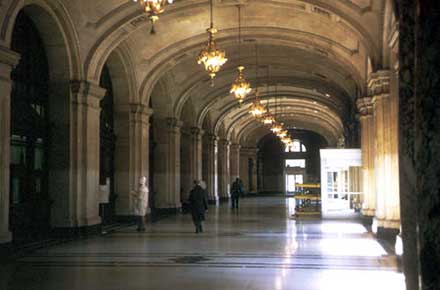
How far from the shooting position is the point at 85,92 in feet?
47.2

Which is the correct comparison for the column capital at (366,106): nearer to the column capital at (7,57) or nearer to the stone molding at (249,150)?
the column capital at (7,57)

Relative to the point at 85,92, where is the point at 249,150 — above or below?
above

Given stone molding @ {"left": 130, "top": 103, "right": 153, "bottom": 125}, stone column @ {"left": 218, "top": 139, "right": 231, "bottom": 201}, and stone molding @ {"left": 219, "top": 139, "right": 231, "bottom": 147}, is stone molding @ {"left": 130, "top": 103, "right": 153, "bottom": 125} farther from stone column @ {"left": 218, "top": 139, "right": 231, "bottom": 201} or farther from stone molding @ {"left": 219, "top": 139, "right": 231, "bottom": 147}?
stone molding @ {"left": 219, "top": 139, "right": 231, "bottom": 147}

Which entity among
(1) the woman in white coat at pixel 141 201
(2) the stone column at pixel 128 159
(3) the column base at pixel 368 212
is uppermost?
(2) the stone column at pixel 128 159

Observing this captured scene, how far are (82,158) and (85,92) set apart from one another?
1.59 m

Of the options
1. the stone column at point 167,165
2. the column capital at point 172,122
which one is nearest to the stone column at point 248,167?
the stone column at point 167,165

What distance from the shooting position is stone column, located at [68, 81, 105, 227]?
14047 millimetres

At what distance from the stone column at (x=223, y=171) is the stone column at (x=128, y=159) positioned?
17407 millimetres

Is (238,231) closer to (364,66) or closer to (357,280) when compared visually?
(364,66)

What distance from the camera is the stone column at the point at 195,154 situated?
26797 mm

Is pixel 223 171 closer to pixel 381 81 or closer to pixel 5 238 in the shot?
pixel 381 81

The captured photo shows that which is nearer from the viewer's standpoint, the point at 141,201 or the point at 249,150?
the point at 141,201

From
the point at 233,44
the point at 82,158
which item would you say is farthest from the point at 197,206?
the point at 233,44

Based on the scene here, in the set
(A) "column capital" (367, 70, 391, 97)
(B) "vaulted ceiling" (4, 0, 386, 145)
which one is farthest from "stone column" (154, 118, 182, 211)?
(A) "column capital" (367, 70, 391, 97)
